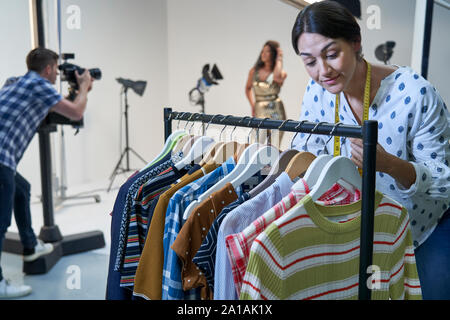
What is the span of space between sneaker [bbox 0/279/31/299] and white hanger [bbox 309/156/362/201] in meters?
1.99

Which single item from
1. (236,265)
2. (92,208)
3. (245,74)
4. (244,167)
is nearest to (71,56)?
(92,208)

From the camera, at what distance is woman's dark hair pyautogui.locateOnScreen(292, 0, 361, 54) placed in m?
1.06

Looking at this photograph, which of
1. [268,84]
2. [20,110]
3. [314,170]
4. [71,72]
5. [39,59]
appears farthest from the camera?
[268,84]

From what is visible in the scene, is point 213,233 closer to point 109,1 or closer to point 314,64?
point 314,64

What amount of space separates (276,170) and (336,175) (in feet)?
0.57

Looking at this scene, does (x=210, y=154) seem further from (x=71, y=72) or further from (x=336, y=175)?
(x=71, y=72)

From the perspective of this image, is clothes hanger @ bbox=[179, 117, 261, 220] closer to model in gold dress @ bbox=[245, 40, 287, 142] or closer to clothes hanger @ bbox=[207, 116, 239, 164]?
clothes hanger @ bbox=[207, 116, 239, 164]

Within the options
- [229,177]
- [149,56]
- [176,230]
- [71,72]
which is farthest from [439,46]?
[149,56]

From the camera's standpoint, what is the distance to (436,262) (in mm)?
1228

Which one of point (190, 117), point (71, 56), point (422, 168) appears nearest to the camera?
point (422, 168)

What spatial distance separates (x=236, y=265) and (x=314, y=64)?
1.81ft

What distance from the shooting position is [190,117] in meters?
1.32

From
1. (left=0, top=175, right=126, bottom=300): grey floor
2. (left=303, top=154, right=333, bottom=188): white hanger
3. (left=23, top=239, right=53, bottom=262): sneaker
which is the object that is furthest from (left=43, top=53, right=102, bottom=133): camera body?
(left=303, top=154, right=333, bottom=188): white hanger

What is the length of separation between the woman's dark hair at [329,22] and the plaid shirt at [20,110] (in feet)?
5.60
